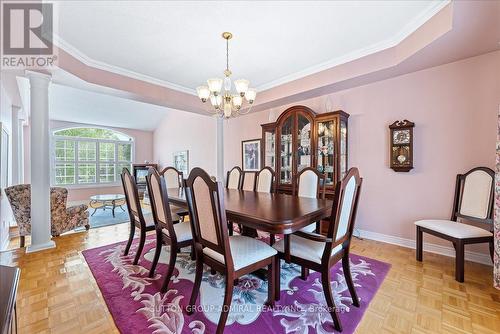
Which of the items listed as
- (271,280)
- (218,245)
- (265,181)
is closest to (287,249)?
(271,280)

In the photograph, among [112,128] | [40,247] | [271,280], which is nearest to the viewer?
[271,280]

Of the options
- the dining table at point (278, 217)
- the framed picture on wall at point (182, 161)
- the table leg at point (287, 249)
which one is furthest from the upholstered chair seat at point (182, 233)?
the framed picture on wall at point (182, 161)

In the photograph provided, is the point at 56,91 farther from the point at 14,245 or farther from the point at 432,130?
the point at 432,130

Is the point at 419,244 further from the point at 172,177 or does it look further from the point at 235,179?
the point at 172,177

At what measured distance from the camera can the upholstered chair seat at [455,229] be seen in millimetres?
2051

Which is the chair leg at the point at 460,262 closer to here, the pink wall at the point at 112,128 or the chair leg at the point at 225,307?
the chair leg at the point at 225,307

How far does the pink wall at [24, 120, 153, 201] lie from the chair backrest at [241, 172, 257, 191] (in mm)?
6123

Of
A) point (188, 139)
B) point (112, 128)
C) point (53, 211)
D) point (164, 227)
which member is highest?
point (112, 128)

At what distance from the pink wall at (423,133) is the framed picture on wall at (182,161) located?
4.51 metres

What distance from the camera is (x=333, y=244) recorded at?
1511 millimetres

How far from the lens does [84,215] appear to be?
371 cm

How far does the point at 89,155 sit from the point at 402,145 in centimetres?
860

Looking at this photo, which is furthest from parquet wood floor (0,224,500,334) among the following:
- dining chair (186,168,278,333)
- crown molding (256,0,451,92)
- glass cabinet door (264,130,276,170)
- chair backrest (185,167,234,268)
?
crown molding (256,0,451,92)

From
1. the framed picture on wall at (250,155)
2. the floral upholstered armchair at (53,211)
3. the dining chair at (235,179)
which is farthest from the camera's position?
the framed picture on wall at (250,155)
